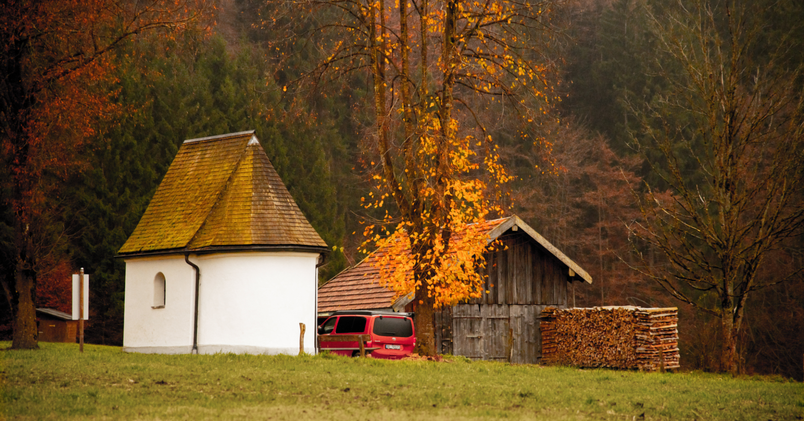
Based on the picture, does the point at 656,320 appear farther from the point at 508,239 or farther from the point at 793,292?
the point at 793,292

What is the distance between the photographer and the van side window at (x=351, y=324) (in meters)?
24.4

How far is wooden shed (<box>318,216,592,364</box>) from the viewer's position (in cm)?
2923

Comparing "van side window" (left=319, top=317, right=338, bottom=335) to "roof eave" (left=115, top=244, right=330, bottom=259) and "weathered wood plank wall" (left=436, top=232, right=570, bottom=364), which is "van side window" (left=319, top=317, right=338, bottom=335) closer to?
"roof eave" (left=115, top=244, right=330, bottom=259)

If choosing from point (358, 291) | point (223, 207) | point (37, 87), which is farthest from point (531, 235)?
point (37, 87)

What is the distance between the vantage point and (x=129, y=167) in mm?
39906

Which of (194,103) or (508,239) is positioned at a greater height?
(194,103)

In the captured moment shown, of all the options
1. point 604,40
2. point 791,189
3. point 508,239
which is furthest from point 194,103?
point 791,189

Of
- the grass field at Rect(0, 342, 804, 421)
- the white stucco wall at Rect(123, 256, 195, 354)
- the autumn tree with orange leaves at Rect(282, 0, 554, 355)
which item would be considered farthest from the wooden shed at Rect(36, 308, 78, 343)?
the autumn tree with orange leaves at Rect(282, 0, 554, 355)

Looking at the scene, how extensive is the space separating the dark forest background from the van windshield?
8.52 metres

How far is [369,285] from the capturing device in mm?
30031

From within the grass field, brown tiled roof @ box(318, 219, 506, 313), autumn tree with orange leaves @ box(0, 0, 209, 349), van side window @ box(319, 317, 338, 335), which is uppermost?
autumn tree with orange leaves @ box(0, 0, 209, 349)

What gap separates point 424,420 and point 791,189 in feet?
48.0

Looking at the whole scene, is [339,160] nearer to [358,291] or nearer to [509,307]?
[358,291]

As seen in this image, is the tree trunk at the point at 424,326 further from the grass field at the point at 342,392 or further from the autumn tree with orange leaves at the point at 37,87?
the autumn tree with orange leaves at the point at 37,87
